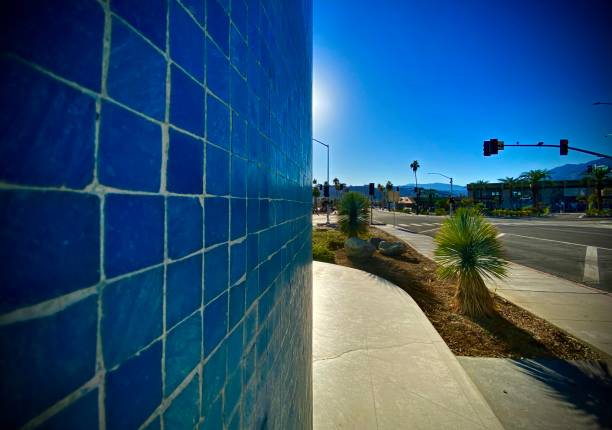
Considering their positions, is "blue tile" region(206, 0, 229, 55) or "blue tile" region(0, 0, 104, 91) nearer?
"blue tile" region(0, 0, 104, 91)

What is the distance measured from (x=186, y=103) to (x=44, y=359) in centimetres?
69

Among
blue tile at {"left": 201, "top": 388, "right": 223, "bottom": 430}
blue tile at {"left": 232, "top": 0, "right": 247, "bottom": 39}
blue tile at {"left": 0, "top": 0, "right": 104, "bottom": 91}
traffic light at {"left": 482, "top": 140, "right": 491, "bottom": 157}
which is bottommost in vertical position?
blue tile at {"left": 201, "top": 388, "right": 223, "bottom": 430}

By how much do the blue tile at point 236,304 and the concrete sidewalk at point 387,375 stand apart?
125 inches

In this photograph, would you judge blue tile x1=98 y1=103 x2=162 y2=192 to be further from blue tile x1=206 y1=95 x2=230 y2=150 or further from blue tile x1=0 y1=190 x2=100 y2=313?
blue tile x1=206 y1=95 x2=230 y2=150

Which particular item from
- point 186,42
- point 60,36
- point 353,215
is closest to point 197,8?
point 186,42

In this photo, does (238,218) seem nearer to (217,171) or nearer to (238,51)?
(217,171)

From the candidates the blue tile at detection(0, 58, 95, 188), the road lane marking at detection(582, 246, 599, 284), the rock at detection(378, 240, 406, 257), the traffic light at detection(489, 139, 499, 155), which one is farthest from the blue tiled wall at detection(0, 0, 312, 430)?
the traffic light at detection(489, 139, 499, 155)

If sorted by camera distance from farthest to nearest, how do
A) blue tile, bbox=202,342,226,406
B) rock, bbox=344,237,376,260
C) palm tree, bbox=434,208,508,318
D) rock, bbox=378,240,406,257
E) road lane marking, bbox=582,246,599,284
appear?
rock, bbox=378,240,406,257 → rock, bbox=344,237,376,260 → road lane marking, bbox=582,246,599,284 → palm tree, bbox=434,208,508,318 → blue tile, bbox=202,342,226,406

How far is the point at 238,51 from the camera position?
129 cm

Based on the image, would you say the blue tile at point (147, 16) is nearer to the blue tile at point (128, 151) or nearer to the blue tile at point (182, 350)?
the blue tile at point (128, 151)

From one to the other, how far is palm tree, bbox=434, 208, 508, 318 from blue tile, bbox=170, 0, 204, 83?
887 centimetres

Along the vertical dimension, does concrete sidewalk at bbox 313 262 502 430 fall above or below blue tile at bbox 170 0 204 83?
below

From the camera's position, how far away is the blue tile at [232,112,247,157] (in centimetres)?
125

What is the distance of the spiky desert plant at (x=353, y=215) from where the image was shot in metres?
18.3
